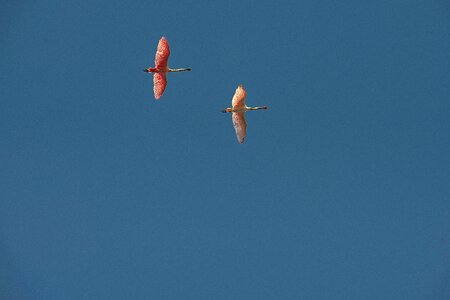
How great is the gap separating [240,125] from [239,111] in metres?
0.95

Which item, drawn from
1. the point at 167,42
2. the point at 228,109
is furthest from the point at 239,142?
the point at 167,42

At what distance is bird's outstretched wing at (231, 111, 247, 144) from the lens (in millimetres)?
77375

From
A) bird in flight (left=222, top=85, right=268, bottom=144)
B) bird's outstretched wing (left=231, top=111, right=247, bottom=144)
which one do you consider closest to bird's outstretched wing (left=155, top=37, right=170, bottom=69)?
bird in flight (left=222, top=85, right=268, bottom=144)

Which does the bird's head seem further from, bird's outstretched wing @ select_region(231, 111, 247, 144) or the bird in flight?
bird's outstretched wing @ select_region(231, 111, 247, 144)

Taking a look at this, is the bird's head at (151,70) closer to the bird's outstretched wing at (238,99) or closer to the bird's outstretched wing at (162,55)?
the bird's outstretched wing at (162,55)

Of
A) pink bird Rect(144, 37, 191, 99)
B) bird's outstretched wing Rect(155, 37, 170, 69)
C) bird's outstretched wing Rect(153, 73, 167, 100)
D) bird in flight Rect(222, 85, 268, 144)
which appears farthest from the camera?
bird in flight Rect(222, 85, 268, 144)

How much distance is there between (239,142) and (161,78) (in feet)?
20.1

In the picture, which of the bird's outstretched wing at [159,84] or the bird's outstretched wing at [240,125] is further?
the bird's outstretched wing at [240,125]

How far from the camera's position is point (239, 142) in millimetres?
77250

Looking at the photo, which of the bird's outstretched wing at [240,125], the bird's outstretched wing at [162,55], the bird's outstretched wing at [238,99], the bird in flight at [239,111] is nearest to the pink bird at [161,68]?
the bird's outstretched wing at [162,55]

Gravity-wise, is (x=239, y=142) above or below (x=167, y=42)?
below

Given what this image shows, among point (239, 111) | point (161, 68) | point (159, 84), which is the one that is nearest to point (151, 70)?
point (161, 68)

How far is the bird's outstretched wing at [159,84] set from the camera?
251ft

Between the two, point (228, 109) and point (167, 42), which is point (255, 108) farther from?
point (167, 42)
